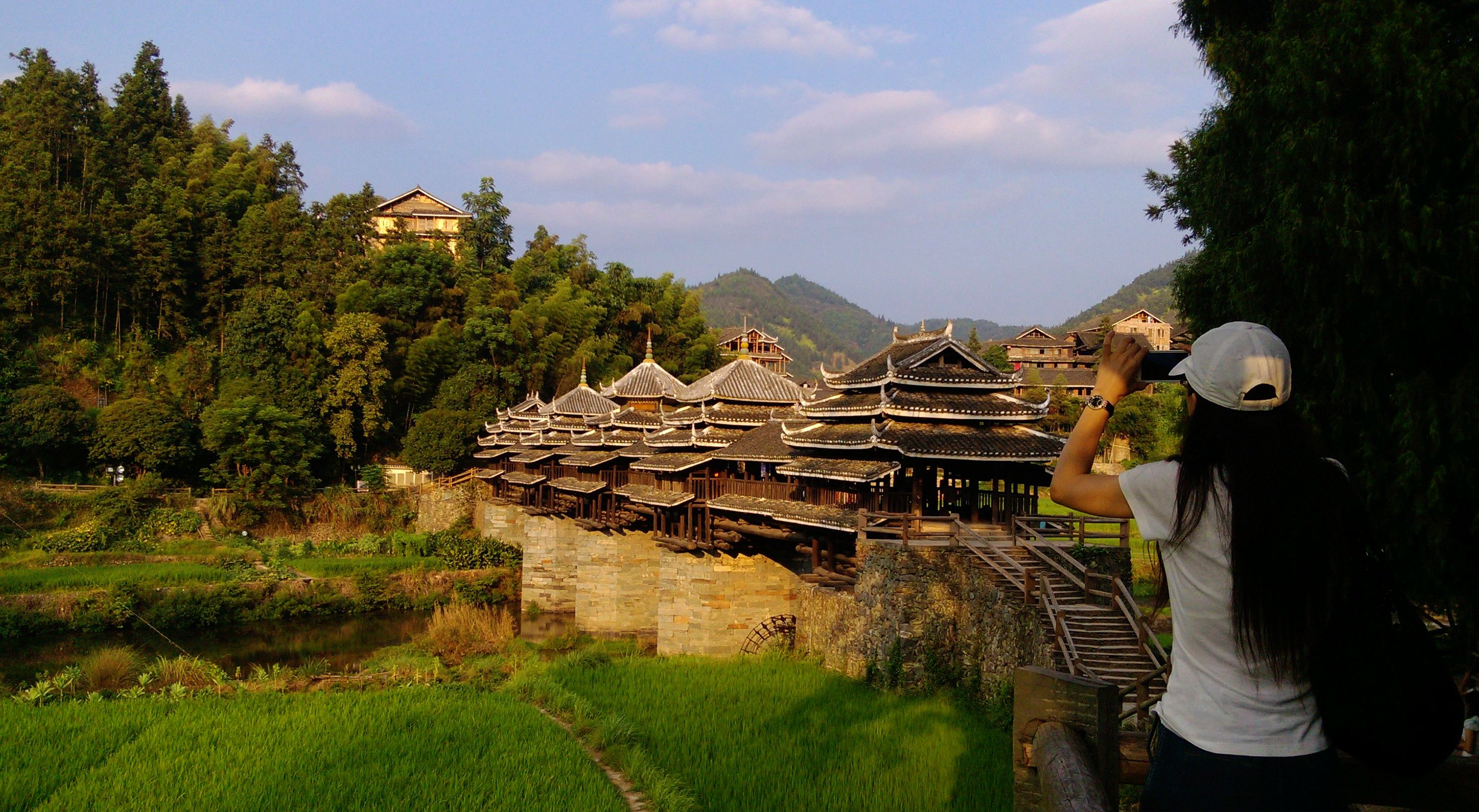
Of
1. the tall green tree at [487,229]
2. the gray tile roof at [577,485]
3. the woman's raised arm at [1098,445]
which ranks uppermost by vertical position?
the tall green tree at [487,229]

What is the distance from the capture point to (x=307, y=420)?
1368 inches

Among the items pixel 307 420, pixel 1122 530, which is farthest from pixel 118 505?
pixel 1122 530

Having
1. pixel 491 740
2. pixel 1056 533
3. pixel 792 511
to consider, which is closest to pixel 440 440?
pixel 792 511

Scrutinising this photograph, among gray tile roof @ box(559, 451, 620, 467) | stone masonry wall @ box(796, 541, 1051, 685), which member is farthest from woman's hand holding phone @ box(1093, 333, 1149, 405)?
gray tile roof @ box(559, 451, 620, 467)

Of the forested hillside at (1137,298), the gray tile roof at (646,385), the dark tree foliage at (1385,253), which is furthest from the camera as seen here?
the forested hillside at (1137,298)

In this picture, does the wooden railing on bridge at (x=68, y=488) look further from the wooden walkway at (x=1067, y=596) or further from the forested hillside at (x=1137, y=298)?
the forested hillside at (x=1137, y=298)

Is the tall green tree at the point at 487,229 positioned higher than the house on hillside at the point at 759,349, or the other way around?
the tall green tree at the point at 487,229

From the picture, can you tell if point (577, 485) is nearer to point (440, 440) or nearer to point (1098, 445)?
point (440, 440)

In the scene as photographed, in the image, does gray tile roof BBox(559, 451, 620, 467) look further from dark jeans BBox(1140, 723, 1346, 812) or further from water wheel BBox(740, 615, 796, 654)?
dark jeans BBox(1140, 723, 1346, 812)

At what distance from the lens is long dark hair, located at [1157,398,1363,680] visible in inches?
69.9

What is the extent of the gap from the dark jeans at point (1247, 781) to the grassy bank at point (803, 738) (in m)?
7.89

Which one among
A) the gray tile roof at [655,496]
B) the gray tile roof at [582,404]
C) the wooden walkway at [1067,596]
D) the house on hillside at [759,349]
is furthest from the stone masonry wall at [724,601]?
the house on hillside at [759,349]

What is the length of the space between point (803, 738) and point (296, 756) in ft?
20.6

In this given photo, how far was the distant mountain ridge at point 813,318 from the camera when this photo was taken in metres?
105
